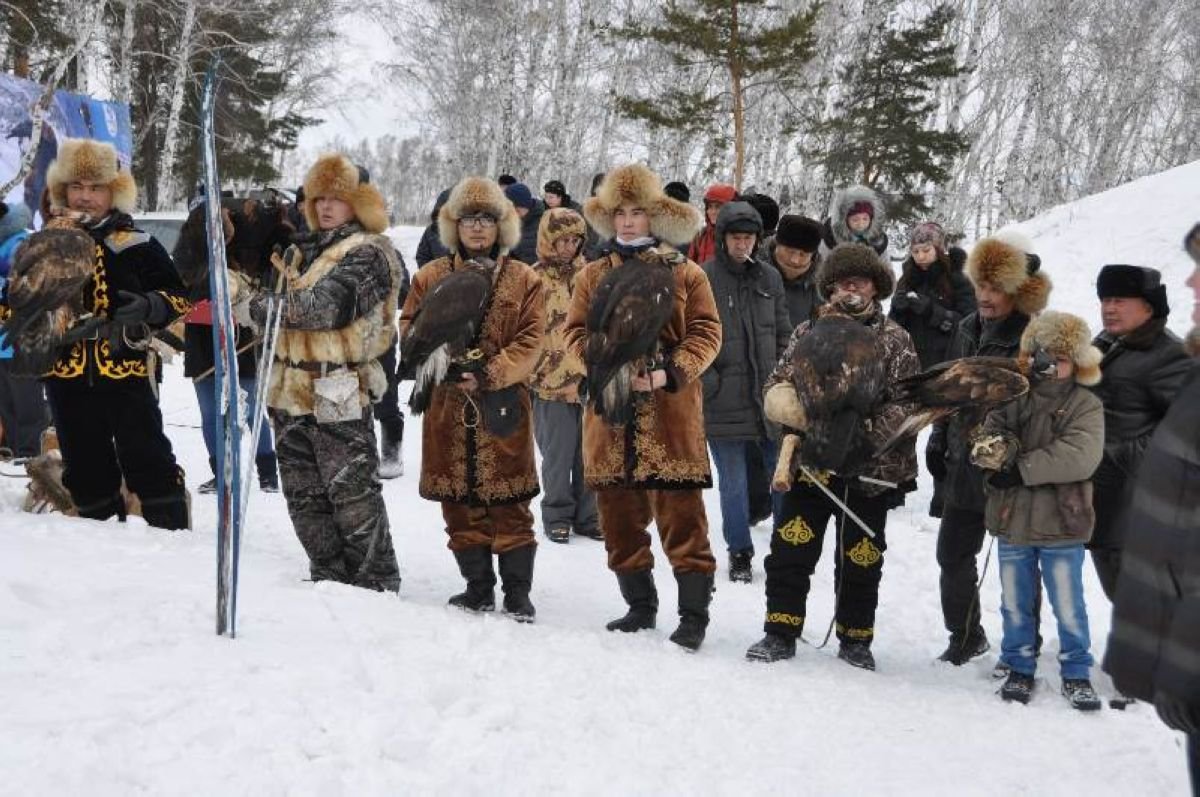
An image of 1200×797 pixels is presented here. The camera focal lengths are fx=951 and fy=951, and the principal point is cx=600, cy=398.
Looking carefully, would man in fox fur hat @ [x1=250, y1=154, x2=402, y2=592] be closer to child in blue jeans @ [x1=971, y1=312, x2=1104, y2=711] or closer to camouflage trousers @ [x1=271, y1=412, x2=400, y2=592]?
camouflage trousers @ [x1=271, y1=412, x2=400, y2=592]

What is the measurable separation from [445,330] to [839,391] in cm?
172

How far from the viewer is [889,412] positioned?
158 inches

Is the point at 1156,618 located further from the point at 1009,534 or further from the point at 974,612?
the point at 974,612

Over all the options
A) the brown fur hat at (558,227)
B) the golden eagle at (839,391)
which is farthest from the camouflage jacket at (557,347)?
the golden eagle at (839,391)

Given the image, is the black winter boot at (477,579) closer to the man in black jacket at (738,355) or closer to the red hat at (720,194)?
the man in black jacket at (738,355)

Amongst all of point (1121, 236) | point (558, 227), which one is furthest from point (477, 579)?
point (1121, 236)

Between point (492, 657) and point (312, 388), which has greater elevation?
point (312, 388)

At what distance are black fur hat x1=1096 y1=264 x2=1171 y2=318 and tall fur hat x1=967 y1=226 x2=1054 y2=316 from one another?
32cm

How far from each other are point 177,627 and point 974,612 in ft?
11.5

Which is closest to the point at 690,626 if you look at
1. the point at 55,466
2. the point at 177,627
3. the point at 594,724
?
the point at 594,724

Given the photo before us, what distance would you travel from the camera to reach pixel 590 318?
166 inches

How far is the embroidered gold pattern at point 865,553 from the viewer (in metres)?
4.18

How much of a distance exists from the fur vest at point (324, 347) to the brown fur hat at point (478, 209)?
0.30m

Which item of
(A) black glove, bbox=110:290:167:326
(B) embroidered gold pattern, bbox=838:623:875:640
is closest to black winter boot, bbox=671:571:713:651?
(B) embroidered gold pattern, bbox=838:623:875:640
